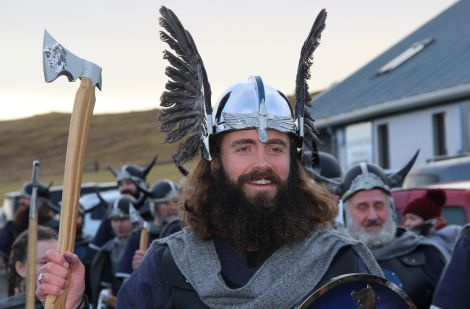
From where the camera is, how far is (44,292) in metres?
3.79

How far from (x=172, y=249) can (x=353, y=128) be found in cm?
2276

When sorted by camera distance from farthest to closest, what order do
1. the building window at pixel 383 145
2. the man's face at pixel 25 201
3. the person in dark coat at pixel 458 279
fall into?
the building window at pixel 383 145 → the man's face at pixel 25 201 → the person in dark coat at pixel 458 279

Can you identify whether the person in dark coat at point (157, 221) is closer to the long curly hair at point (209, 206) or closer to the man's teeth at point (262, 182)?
the long curly hair at point (209, 206)

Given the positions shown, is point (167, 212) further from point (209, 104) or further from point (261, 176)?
point (261, 176)

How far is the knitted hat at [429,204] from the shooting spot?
28.3ft

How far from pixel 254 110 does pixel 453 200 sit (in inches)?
205

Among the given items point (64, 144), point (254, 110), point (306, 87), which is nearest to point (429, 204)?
point (306, 87)

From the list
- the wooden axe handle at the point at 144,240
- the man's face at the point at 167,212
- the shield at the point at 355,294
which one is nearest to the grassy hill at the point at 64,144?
the man's face at the point at 167,212

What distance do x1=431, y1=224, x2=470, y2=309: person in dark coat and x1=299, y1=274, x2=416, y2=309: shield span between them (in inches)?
55.5

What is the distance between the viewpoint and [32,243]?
17.6 feet

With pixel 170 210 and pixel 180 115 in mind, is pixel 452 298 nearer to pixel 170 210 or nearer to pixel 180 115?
pixel 180 115

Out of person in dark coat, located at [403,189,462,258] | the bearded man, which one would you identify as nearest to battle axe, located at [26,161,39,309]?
the bearded man

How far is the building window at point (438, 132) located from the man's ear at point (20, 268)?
17068 millimetres

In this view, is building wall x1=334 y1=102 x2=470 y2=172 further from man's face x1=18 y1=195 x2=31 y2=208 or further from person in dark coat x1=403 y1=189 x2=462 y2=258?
person in dark coat x1=403 y1=189 x2=462 y2=258
